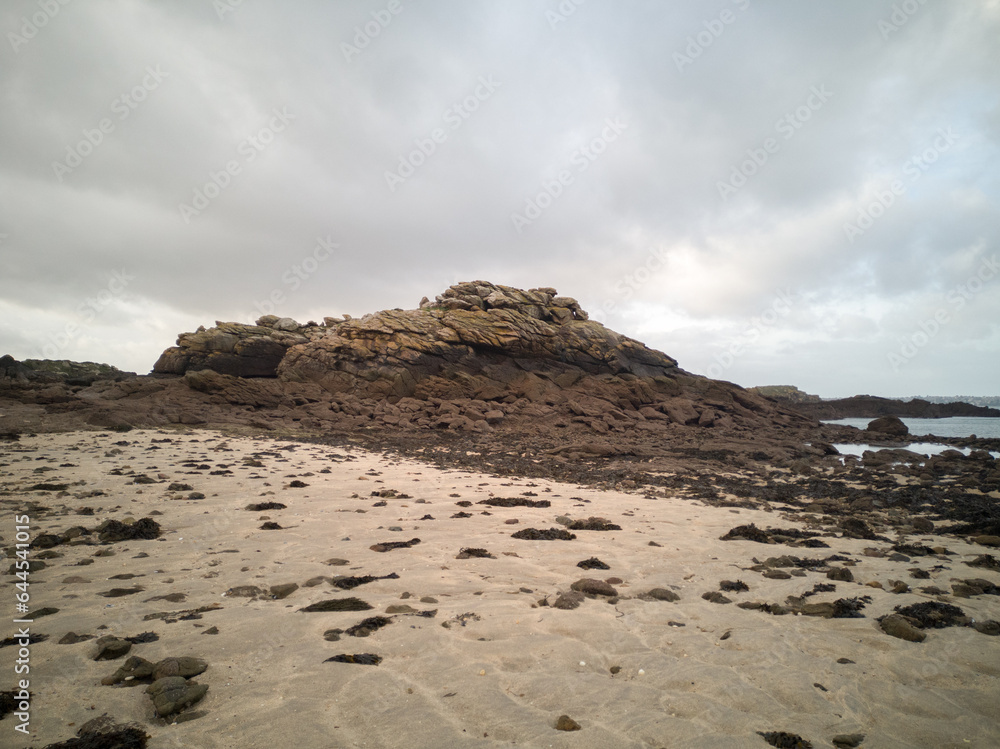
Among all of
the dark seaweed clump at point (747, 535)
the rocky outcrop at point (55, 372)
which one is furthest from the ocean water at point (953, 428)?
the rocky outcrop at point (55, 372)

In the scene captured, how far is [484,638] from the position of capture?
3.85 metres

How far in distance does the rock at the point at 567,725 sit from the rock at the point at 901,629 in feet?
10.5

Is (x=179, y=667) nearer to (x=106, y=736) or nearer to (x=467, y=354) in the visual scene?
(x=106, y=736)

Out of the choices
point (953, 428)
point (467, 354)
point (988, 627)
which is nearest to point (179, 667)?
point (988, 627)

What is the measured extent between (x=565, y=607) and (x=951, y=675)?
2.84 metres

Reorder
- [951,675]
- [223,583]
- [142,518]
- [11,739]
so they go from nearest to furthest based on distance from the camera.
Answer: [11,739] < [951,675] < [223,583] < [142,518]

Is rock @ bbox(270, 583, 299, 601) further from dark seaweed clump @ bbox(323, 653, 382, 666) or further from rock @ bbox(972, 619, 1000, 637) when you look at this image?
rock @ bbox(972, 619, 1000, 637)

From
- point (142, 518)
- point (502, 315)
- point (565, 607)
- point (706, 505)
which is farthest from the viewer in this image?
point (502, 315)

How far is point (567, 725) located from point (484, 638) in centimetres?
121

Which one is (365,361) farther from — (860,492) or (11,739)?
(11,739)

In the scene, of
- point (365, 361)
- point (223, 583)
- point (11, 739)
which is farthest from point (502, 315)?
point (11, 739)

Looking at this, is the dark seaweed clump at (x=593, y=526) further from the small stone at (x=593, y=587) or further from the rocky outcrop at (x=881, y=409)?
the rocky outcrop at (x=881, y=409)

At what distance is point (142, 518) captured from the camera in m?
7.22

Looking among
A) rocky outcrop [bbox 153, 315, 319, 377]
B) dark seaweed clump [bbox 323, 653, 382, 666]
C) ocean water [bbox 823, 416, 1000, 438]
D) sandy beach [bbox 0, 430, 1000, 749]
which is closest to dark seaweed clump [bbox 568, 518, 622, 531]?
sandy beach [bbox 0, 430, 1000, 749]
